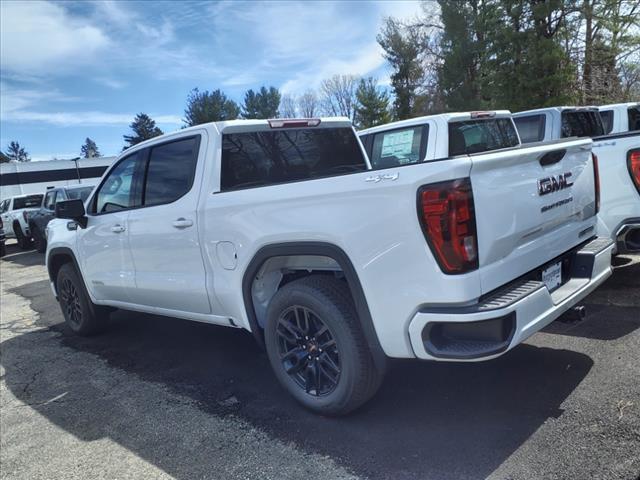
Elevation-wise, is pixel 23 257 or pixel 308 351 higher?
pixel 308 351

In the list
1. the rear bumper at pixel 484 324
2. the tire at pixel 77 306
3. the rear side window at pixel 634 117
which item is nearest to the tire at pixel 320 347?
the rear bumper at pixel 484 324

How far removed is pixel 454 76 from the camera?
30.5m

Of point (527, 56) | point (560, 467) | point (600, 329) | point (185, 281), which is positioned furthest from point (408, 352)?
point (527, 56)

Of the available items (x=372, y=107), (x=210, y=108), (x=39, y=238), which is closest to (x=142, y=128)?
(x=210, y=108)

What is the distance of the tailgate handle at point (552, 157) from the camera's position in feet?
9.64

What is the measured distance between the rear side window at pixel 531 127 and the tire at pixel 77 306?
6.35 m

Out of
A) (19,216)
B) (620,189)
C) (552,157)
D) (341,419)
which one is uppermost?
(552,157)

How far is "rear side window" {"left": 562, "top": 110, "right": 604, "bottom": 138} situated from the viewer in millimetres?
7211

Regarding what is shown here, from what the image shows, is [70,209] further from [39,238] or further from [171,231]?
[39,238]

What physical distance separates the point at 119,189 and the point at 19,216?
588 inches

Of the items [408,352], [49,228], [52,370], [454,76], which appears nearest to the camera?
[408,352]

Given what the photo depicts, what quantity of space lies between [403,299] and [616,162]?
11.3 ft

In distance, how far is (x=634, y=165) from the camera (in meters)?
4.68

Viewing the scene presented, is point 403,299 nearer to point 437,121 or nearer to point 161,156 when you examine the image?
point 161,156
